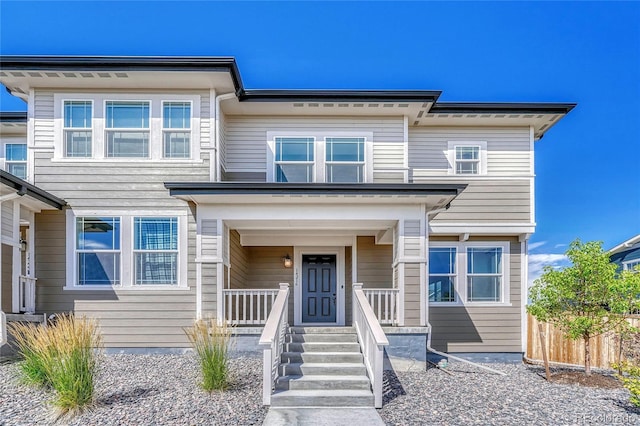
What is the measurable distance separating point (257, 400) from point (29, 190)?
5599mm

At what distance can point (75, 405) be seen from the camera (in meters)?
5.77

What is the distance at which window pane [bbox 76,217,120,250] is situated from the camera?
9680 mm

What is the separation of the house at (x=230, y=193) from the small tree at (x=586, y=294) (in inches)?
93.4

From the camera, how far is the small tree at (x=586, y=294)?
8.53 meters

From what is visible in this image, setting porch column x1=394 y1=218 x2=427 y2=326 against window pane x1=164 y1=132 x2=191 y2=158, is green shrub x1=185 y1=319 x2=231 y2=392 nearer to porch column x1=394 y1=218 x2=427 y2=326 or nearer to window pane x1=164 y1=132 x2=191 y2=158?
porch column x1=394 y1=218 x2=427 y2=326

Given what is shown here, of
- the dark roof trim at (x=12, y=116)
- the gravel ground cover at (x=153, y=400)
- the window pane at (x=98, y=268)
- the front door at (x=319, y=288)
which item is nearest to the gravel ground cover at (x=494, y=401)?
the gravel ground cover at (x=153, y=400)

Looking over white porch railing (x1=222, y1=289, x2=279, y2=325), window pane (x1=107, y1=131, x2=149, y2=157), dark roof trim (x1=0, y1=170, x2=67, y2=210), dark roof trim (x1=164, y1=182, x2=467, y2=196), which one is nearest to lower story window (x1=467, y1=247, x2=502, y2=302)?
dark roof trim (x1=164, y1=182, x2=467, y2=196)

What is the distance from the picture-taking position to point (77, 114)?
985 centimetres

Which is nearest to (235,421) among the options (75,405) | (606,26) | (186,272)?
(75,405)

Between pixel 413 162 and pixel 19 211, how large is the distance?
341 inches

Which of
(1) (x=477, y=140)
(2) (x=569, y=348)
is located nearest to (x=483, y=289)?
(2) (x=569, y=348)

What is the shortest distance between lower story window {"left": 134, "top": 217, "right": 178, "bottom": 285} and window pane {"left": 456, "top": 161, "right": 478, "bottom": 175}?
6.90 meters

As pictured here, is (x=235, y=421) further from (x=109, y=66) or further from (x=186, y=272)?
(x=109, y=66)

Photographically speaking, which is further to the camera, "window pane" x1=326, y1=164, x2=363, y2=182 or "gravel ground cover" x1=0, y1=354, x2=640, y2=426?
"window pane" x1=326, y1=164, x2=363, y2=182
